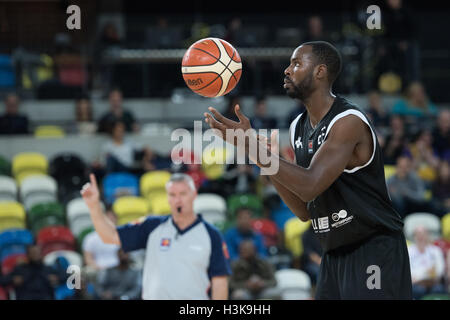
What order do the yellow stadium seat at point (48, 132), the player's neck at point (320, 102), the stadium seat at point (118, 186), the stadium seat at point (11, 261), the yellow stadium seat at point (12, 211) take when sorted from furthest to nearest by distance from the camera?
1. the yellow stadium seat at point (48, 132)
2. the stadium seat at point (118, 186)
3. the yellow stadium seat at point (12, 211)
4. the stadium seat at point (11, 261)
5. the player's neck at point (320, 102)

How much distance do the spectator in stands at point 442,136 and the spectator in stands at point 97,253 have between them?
6117mm

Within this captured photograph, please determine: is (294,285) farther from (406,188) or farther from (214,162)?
(214,162)

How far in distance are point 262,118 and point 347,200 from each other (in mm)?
8592

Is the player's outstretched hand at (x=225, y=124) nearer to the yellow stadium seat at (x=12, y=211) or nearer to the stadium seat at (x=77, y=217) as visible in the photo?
the stadium seat at (x=77, y=217)

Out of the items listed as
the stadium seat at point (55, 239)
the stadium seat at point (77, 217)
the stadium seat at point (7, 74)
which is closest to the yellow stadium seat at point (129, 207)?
the stadium seat at point (77, 217)

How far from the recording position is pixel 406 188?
11719 millimetres

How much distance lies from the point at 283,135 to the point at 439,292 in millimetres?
4450

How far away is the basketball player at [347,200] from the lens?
445 cm

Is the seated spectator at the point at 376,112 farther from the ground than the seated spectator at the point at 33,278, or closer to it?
farther from the ground

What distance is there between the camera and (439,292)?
32.4 ft

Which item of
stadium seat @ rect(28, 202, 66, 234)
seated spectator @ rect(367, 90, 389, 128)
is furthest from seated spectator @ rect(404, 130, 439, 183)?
stadium seat @ rect(28, 202, 66, 234)

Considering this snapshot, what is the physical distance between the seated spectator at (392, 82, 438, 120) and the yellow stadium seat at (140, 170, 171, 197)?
480 cm

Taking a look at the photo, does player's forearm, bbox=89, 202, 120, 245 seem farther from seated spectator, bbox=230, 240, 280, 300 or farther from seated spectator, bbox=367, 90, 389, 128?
seated spectator, bbox=367, 90, 389, 128

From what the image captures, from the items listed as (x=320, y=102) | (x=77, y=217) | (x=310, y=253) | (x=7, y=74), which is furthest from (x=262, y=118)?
(x=320, y=102)
